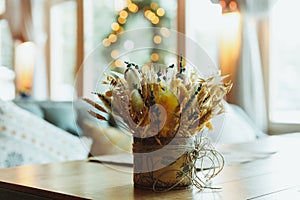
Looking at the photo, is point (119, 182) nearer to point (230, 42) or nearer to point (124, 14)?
point (230, 42)

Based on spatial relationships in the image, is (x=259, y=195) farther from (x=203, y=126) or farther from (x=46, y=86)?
(x=46, y=86)

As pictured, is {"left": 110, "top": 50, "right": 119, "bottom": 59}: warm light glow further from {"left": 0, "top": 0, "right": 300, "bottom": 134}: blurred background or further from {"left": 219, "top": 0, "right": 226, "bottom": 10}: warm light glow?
{"left": 219, "top": 0, "right": 226, "bottom": 10}: warm light glow

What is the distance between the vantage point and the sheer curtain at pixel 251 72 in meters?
4.21

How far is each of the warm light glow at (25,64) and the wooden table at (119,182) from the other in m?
5.45

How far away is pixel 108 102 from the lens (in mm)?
1319

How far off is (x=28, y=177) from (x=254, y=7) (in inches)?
125

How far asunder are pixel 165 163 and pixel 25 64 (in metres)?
6.31

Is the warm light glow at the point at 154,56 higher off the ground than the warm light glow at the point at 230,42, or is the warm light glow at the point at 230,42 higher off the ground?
the warm light glow at the point at 230,42

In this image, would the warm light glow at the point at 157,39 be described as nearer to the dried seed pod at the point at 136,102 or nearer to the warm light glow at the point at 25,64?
the warm light glow at the point at 25,64

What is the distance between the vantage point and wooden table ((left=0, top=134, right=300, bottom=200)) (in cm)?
123

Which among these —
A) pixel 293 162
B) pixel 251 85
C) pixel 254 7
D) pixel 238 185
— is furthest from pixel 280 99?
pixel 238 185

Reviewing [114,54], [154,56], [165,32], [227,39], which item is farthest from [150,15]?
[227,39]

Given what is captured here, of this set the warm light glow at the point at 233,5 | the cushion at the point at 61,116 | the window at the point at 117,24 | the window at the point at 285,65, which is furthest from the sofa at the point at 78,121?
the window at the point at 285,65

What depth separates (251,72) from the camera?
4.21 m
